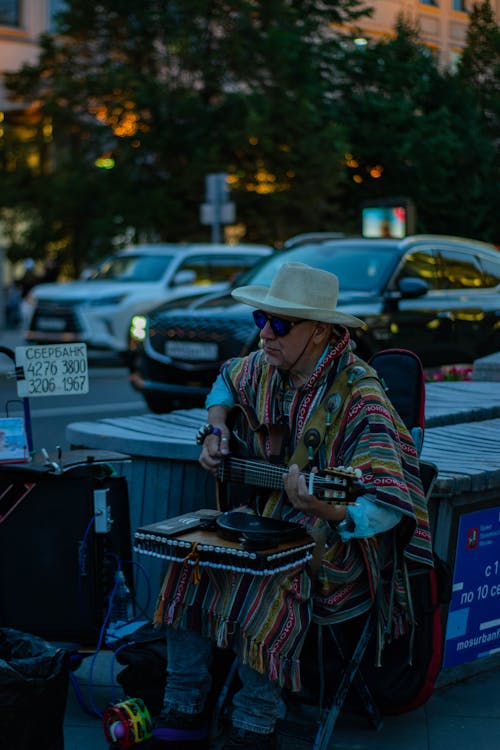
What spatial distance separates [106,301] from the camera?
1841 centimetres

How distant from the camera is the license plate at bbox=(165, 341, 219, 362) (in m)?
10.7

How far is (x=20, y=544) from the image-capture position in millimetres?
4559

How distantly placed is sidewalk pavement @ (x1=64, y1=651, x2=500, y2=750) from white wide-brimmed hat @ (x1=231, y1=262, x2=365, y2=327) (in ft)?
4.29

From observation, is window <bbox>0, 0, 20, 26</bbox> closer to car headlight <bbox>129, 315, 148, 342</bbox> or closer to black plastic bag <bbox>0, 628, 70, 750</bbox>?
car headlight <bbox>129, 315, 148, 342</bbox>

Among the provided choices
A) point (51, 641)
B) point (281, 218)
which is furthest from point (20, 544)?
point (281, 218)

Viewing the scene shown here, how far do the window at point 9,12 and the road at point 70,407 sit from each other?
15.6m

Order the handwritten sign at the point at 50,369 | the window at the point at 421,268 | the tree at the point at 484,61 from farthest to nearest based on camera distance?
the window at the point at 421,268
the tree at the point at 484,61
the handwritten sign at the point at 50,369

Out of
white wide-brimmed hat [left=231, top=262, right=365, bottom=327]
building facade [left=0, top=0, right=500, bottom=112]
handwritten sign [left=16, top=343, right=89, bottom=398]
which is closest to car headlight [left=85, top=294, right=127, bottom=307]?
building facade [left=0, top=0, right=500, bottom=112]

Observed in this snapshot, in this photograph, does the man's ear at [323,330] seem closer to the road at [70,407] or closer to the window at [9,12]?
the road at [70,407]

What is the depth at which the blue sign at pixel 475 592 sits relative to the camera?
4.55 meters

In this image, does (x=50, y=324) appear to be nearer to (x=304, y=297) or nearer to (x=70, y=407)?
(x=70, y=407)

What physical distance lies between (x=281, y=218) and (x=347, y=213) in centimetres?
264

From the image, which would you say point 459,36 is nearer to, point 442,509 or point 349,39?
point 442,509

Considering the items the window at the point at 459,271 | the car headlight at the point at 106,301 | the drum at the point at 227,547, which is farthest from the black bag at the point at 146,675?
the car headlight at the point at 106,301
